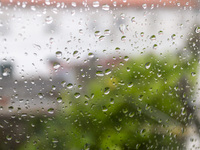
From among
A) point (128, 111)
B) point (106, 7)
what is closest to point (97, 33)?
point (106, 7)

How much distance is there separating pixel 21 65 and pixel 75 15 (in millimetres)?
156

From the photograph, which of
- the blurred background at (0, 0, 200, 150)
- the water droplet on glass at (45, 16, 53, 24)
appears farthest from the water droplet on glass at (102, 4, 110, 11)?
the water droplet on glass at (45, 16, 53, 24)

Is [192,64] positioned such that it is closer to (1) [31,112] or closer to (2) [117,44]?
(2) [117,44]

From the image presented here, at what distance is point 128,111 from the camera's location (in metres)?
0.57

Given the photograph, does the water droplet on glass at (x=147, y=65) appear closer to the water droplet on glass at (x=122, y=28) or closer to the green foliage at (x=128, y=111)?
the green foliage at (x=128, y=111)

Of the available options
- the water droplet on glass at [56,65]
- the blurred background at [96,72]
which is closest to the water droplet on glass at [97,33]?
the blurred background at [96,72]

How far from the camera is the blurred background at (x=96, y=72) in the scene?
0.46 meters

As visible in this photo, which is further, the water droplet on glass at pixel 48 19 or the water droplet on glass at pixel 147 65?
the water droplet on glass at pixel 147 65

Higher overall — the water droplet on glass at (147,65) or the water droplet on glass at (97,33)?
the water droplet on glass at (97,33)

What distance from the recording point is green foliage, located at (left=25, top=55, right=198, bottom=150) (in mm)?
513

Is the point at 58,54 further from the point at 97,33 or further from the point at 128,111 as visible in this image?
the point at 128,111

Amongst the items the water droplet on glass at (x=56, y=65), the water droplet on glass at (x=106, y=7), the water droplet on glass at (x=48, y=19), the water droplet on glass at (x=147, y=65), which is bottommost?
the water droplet on glass at (x=147, y=65)

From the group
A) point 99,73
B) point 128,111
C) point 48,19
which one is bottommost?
point 128,111

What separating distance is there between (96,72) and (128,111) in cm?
14
